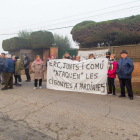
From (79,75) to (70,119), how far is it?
322 cm

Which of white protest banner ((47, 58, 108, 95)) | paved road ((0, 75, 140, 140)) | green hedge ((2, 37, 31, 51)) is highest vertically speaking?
green hedge ((2, 37, 31, 51))

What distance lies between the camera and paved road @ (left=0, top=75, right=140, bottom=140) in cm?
305

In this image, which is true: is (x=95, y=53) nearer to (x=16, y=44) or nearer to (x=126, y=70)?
(x=126, y=70)

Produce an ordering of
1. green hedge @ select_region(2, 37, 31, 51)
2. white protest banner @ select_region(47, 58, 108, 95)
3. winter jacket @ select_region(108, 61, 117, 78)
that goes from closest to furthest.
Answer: winter jacket @ select_region(108, 61, 117, 78)
white protest banner @ select_region(47, 58, 108, 95)
green hedge @ select_region(2, 37, 31, 51)

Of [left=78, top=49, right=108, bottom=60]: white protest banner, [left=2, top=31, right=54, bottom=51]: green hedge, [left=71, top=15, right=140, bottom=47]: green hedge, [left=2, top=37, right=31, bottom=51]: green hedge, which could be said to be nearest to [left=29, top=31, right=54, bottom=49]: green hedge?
[left=2, top=31, right=54, bottom=51]: green hedge

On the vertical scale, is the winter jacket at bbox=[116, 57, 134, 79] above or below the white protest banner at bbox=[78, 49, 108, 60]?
below

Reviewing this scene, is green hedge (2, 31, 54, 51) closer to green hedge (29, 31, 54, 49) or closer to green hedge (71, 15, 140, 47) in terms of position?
green hedge (29, 31, 54, 49)

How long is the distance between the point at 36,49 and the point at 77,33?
6.49 m

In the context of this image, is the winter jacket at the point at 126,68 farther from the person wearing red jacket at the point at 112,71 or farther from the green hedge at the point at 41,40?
the green hedge at the point at 41,40

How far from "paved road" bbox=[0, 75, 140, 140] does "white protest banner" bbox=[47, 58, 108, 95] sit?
0.97m

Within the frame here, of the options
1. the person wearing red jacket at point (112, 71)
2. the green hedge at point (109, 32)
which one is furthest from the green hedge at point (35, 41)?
the person wearing red jacket at point (112, 71)

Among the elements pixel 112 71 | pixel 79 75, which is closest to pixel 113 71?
pixel 112 71

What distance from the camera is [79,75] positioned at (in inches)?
269

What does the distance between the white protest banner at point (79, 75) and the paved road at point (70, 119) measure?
38.3 inches
